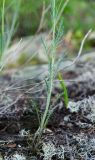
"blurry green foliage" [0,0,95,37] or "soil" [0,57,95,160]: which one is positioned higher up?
"soil" [0,57,95,160]

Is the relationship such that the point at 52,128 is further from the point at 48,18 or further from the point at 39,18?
the point at 39,18

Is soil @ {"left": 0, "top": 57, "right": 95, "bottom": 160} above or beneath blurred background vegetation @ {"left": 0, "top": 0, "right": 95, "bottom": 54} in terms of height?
above

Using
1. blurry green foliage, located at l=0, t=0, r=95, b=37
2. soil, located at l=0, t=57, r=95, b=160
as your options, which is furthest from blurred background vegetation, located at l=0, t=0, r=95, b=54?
soil, located at l=0, t=57, r=95, b=160

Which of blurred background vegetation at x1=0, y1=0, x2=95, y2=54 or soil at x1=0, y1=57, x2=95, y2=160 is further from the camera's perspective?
blurred background vegetation at x1=0, y1=0, x2=95, y2=54

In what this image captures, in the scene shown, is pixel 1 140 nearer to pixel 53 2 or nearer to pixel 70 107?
pixel 70 107

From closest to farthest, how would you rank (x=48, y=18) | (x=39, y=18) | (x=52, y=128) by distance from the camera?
(x=52, y=128) < (x=48, y=18) < (x=39, y=18)

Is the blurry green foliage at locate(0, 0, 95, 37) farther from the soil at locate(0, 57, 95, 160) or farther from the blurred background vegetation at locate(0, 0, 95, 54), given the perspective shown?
the soil at locate(0, 57, 95, 160)

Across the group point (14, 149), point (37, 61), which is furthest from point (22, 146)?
point (37, 61)

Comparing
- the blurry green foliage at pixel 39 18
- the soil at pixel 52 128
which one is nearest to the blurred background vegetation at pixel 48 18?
the blurry green foliage at pixel 39 18

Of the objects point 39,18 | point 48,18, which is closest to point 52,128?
point 48,18

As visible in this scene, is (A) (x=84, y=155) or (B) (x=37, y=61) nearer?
(A) (x=84, y=155)

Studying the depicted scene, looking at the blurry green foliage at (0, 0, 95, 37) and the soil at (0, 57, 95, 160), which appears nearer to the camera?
the soil at (0, 57, 95, 160)
